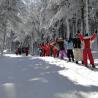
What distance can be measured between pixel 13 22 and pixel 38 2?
1534 cm

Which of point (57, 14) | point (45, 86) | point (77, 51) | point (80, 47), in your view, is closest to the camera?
point (45, 86)

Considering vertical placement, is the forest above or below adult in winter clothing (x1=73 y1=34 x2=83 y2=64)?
above

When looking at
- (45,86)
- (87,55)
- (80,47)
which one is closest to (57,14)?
(80,47)

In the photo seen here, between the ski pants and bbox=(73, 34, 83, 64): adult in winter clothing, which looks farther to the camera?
bbox=(73, 34, 83, 64): adult in winter clothing

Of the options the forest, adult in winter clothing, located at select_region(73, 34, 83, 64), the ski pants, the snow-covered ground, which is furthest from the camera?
the forest

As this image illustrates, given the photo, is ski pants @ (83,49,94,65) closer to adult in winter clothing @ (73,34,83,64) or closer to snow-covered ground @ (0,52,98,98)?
adult in winter clothing @ (73,34,83,64)

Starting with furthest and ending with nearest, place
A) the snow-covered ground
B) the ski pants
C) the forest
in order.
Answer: the forest, the ski pants, the snow-covered ground

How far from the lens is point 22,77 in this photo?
11180 mm

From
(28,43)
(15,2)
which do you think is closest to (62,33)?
(15,2)

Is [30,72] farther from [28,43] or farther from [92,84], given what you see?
[28,43]

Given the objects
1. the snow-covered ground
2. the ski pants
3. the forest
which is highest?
the forest

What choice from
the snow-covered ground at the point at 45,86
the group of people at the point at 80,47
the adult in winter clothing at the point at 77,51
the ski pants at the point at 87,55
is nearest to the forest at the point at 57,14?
the group of people at the point at 80,47

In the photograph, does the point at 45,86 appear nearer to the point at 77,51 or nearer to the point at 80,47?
the point at 77,51

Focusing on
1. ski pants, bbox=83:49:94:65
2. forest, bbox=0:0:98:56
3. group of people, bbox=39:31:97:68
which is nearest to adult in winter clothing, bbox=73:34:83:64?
group of people, bbox=39:31:97:68
